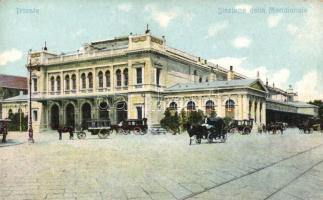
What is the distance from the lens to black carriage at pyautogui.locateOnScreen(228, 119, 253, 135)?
25459 mm

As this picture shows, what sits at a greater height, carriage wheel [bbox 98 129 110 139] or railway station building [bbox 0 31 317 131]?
railway station building [bbox 0 31 317 131]

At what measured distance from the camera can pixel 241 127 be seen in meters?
25.8

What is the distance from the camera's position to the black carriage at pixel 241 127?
2546cm

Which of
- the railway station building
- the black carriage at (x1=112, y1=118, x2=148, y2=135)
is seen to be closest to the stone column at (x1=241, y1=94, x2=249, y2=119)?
the railway station building

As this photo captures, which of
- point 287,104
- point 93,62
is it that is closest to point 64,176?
point 93,62

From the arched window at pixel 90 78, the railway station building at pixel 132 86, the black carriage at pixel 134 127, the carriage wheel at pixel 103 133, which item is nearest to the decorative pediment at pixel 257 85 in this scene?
the railway station building at pixel 132 86

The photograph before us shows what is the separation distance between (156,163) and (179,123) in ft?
54.4

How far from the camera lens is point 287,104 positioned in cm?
3934

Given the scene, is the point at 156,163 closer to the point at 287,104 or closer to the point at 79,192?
the point at 79,192

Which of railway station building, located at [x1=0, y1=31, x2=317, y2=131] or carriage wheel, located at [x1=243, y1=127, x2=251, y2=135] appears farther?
railway station building, located at [x1=0, y1=31, x2=317, y2=131]

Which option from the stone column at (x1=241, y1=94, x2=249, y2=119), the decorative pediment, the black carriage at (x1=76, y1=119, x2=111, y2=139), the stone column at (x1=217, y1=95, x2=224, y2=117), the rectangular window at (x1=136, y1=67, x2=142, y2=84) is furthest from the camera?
the rectangular window at (x1=136, y1=67, x2=142, y2=84)

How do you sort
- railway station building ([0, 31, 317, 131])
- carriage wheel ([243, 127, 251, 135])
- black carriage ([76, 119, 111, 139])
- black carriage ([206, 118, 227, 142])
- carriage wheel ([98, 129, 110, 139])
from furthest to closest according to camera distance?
railway station building ([0, 31, 317, 131]) < carriage wheel ([243, 127, 251, 135]) < black carriage ([76, 119, 111, 139]) < carriage wheel ([98, 129, 110, 139]) < black carriage ([206, 118, 227, 142])

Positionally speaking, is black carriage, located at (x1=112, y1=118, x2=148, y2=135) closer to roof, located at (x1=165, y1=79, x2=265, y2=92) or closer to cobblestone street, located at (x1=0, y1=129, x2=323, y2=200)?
roof, located at (x1=165, y1=79, x2=265, y2=92)

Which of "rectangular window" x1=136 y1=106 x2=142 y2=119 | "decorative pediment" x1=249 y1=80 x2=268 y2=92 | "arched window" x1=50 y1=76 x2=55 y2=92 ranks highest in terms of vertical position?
"arched window" x1=50 y1=76 x2=55 y2=92
